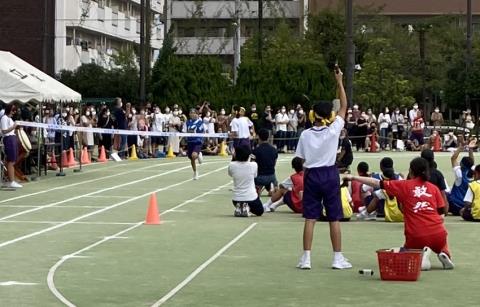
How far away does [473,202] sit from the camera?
18.9 metres

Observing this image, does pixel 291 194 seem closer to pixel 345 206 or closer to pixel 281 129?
pixel 345 206

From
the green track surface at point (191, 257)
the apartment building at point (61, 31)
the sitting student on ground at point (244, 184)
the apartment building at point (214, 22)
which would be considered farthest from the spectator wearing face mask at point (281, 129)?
the apartment building at point (214, 22)

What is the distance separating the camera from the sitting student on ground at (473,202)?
18750mm

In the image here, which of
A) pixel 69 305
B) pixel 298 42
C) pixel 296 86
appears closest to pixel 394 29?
pixel 298 42

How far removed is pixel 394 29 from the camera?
3221 inches

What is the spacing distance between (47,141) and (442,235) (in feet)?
71.0

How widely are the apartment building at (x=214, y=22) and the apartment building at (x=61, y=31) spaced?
8.40m

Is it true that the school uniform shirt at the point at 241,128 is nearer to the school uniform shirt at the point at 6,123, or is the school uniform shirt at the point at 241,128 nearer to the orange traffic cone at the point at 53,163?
the school uniform shirt at the point at 6,123

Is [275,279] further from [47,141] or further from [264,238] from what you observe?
[47,141]

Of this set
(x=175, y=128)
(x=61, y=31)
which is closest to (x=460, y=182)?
(x=175, y=128)

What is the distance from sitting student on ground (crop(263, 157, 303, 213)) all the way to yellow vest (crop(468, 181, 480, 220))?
3046 millimetres

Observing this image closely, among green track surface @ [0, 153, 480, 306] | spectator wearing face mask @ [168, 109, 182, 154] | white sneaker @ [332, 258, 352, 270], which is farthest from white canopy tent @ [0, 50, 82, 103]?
white sneaker @ [332, 258, 352, 270]

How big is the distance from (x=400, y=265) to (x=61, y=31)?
62.2m

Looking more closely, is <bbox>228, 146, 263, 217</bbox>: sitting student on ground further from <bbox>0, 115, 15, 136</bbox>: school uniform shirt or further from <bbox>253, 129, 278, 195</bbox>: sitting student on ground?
<bbox>0, 115, 15, 136</bbox>: school uniform shirt
